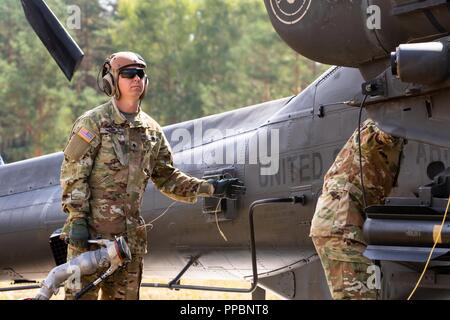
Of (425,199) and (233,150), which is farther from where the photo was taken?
(233,150)

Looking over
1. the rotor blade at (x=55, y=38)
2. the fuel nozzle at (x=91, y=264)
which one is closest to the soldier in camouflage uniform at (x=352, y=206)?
the fuel nozzle at (x=91, y=264)

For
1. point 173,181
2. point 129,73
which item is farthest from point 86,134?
point 173,181

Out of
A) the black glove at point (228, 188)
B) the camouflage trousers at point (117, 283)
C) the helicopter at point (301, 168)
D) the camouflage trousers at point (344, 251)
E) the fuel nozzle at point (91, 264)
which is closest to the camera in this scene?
the helicopter at point (301, 168)

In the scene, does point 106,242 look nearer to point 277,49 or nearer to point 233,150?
point 233,150

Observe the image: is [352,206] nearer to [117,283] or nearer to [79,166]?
[117,283]

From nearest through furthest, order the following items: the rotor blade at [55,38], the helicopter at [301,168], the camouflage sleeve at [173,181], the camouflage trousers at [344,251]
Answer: the helicopter at [301,168], the camouflage trousers at [344,251], the camouflage sleeve at [173,181], the rotor blade at [55,38]

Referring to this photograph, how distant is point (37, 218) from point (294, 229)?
237 centimetres

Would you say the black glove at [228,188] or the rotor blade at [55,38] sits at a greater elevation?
the rotor blade at [55,38]

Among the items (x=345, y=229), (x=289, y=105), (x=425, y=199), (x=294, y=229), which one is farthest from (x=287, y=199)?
(x=425, y=199)

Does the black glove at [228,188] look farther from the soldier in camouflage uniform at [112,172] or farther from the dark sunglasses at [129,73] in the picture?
the dark sunglasses at [129,73]

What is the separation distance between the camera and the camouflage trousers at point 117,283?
5039mm

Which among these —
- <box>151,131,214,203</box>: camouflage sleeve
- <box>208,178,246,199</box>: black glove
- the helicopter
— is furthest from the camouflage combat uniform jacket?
the helicopter

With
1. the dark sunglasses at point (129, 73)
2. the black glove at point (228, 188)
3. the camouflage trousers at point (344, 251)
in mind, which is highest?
the dark sunglasses at point (129, 73)

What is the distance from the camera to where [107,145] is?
518 cm
